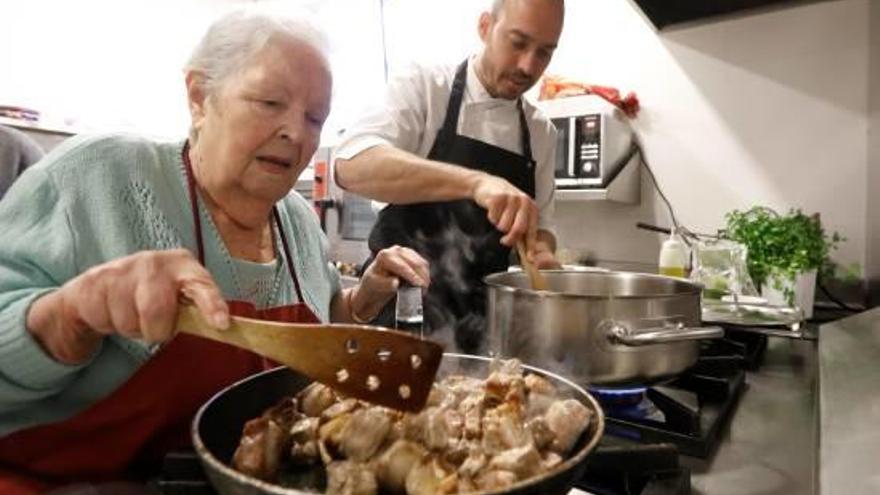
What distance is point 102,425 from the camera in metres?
0.73

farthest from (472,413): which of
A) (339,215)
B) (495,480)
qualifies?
(339,215)

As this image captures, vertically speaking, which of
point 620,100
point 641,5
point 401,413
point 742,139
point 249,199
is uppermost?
point 641,5

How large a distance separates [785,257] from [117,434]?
176 cm

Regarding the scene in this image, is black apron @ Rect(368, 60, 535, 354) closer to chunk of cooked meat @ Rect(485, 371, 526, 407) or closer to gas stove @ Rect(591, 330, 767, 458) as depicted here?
gas stove @ Rect(591, 330, 767, 458)

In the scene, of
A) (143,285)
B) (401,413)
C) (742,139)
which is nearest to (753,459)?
(401,413)

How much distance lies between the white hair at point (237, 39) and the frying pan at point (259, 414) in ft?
1.57

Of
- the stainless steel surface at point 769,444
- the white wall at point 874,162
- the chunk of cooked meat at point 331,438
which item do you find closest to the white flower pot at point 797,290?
the white wall at point 874,162

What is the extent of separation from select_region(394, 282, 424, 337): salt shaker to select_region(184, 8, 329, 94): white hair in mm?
591

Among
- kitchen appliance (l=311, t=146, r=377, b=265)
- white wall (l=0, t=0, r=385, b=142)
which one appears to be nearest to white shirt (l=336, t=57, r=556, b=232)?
white wall (l=0, t=0, r=385, b=142)

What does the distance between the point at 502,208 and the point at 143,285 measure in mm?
627

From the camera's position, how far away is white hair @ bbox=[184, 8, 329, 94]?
2.88ft

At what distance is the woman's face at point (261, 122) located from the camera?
87 cm

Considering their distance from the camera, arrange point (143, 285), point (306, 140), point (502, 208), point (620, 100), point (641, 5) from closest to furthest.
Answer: point (143, 285)
point (306, 140)
point (502, 208)
point (641, 5)
point (620, 100)

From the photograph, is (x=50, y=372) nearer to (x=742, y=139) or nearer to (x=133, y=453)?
(x=133, y=453)
